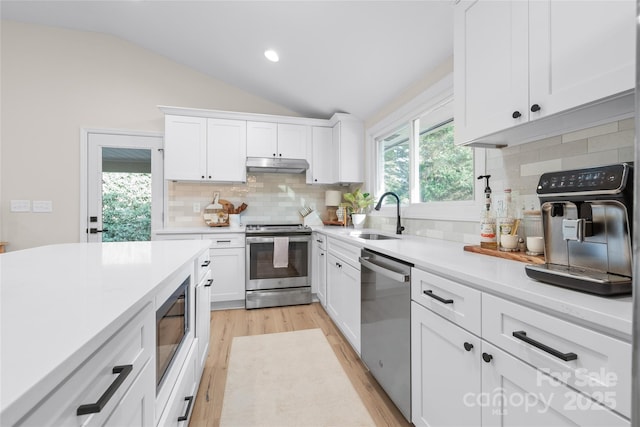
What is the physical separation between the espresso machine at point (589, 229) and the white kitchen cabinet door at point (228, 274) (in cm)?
286

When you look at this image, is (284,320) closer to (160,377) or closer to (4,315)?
(160,377)

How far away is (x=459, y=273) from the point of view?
109 cm

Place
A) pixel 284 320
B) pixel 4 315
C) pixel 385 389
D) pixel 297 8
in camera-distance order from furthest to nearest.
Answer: pixel 284 320
pixel 297 8
pixel 385 389
pixel 4 315

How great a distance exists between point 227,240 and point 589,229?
302 centimetres

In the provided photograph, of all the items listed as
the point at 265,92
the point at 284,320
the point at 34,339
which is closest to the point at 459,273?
the point at 34,339

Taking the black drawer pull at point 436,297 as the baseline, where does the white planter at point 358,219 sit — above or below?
above

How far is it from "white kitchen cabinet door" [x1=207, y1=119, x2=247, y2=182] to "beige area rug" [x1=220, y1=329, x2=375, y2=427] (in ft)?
6.42

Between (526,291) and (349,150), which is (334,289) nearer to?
(349,150)

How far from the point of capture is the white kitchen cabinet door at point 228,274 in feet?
10.5

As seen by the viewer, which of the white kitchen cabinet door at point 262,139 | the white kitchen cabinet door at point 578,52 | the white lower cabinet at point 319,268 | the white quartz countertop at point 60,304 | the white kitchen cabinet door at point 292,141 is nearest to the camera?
the white quartz countertop at point 60,304

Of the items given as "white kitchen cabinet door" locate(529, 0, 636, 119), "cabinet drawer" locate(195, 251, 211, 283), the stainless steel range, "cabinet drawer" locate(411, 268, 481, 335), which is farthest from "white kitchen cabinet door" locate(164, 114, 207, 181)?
"white kitchen cabinet door" locate(529, 0, 636, 119)

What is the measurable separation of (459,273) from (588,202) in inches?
17.5

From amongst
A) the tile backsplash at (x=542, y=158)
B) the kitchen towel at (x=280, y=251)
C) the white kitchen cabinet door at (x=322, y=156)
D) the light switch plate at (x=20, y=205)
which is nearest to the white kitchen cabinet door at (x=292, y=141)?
the white kitchen cabinet door at (x=322, y=156)

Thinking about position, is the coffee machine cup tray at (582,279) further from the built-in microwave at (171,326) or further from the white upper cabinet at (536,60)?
the built-in microwave at (171,326)
